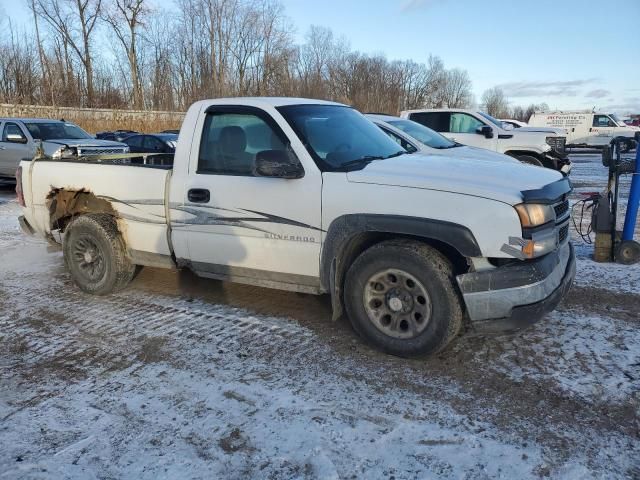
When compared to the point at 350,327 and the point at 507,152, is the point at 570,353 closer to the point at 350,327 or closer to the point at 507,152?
the point at 350,327

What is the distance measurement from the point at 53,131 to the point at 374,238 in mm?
12293

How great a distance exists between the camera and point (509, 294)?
3463 mm

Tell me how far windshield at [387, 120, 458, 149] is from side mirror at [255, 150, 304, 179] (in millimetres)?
5684

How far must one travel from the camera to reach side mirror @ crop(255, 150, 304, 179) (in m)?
3.94

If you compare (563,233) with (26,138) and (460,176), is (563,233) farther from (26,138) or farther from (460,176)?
(26,138)

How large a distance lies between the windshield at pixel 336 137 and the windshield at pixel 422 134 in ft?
15.2

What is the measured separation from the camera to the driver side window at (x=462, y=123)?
44.2ft

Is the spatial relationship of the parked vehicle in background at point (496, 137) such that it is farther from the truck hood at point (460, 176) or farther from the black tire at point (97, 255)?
the black tire at point (97, 255)

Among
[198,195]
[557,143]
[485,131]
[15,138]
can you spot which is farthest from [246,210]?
[557,143]

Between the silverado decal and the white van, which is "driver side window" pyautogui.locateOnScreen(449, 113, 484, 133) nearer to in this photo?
the silverado decal

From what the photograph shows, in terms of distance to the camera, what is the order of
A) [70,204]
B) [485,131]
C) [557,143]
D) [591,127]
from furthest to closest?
[591,127]
[557,143]
[485,131]
[70,204]

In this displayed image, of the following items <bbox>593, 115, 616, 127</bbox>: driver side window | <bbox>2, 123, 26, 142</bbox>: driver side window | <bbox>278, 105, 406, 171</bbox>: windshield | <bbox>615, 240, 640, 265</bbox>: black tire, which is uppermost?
<bbox>593, 115, 616, 127</bbox>: driver side window

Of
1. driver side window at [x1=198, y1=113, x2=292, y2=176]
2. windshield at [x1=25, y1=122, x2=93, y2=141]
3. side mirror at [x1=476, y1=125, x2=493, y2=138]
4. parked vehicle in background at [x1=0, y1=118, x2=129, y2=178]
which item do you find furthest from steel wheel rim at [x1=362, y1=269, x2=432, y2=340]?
windshield at [x1=25, y1=122, x2=93, y2=141]

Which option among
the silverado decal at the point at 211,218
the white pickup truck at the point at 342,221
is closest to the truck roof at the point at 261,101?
the white pickup truck at the point at 342,221
